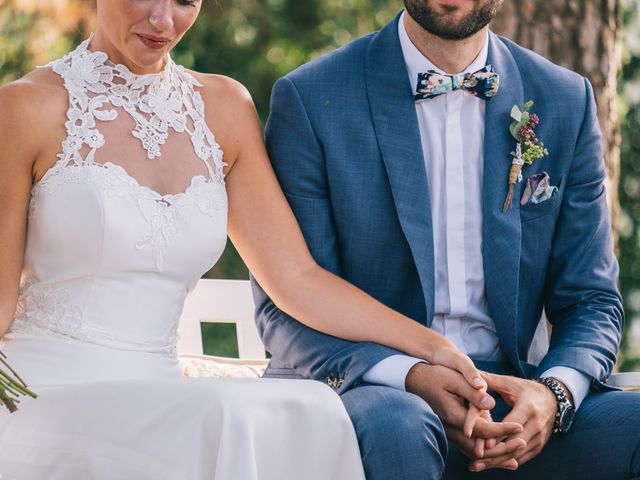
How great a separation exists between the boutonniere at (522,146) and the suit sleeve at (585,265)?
5.7 inches

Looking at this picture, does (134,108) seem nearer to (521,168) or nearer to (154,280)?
(154,280)

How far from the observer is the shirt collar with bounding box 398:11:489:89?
3633 mm

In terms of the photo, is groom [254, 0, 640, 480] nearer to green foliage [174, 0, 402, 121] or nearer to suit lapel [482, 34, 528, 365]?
suit lapel [482, 34, 528, 365]

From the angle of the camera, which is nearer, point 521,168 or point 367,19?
point 521,168

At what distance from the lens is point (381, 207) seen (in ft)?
11.4

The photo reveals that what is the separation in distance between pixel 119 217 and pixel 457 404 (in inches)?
37.2

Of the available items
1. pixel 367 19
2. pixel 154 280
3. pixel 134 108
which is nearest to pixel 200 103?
pixel 134 108

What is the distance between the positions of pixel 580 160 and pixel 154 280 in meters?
1.21

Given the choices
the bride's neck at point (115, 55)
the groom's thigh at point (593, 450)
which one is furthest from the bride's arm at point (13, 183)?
the groom's thigh at point (593, 450)

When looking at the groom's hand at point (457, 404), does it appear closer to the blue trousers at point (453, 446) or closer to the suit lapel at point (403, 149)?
the blue trousers at point (453, 446)

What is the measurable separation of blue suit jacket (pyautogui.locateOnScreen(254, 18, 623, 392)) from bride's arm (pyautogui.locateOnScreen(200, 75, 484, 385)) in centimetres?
5

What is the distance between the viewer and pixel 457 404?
3125 millimetres

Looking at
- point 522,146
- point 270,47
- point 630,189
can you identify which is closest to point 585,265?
point 522,146

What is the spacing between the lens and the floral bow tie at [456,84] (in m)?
3.55
